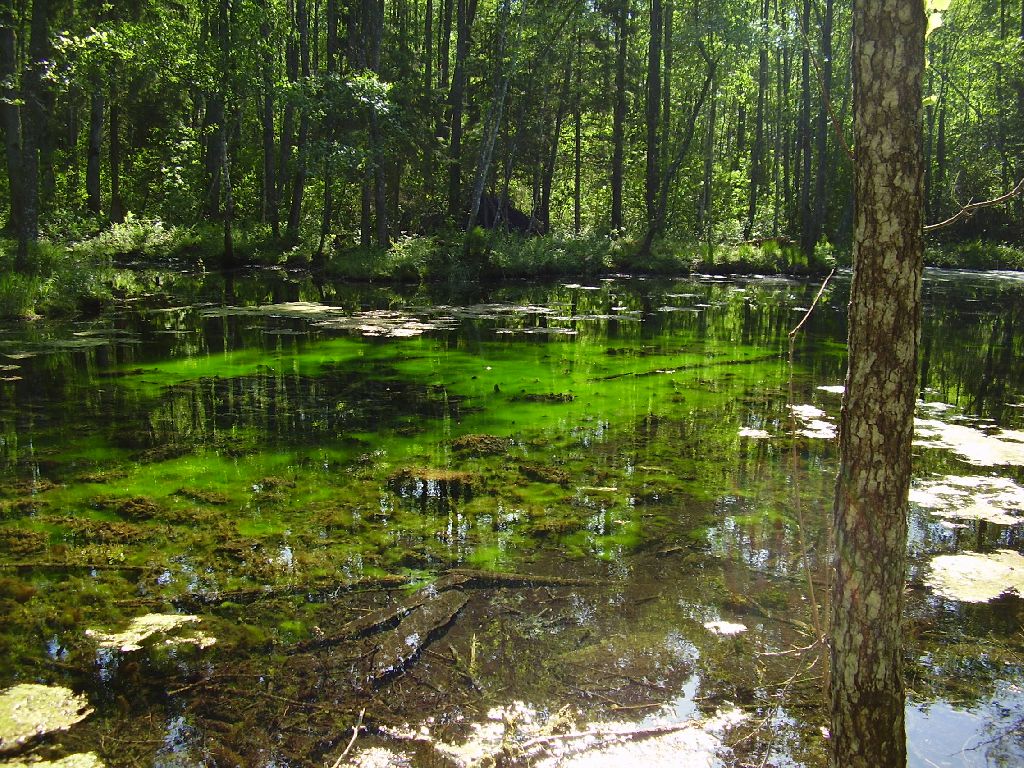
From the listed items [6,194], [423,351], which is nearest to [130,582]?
[423,351]

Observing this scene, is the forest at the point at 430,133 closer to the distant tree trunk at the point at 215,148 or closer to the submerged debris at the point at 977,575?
the distant tree trunk at the point at 215,148

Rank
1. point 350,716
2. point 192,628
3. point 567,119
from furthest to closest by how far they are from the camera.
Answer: point 567,119 → point 192,628 → point 350,716

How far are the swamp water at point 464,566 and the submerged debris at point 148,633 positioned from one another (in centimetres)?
2

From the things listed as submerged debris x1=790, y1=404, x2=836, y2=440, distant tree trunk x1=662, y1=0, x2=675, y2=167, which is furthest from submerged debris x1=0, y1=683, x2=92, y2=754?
distant tree trunk x1=662, y1=0, x2=675, y2=167

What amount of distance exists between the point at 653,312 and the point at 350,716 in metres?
13.5

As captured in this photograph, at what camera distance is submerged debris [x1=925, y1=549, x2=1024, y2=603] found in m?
3.81

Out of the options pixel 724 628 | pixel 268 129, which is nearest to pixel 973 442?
pixel 724 628

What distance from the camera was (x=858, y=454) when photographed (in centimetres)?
198

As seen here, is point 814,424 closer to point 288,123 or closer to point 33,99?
point 33,99

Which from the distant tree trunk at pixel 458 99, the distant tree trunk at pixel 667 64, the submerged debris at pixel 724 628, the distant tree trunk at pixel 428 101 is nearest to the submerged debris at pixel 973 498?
the submerged debris at pixel 724 628

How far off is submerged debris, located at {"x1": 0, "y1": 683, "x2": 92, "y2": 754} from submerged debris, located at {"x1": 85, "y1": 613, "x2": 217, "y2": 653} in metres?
0.34

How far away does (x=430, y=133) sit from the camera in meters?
23.4

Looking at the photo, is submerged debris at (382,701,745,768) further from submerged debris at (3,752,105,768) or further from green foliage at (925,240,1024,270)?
green foliage at (925,240,1024,270)

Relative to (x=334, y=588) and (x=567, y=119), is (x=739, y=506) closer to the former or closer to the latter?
(x=334, y=588)
